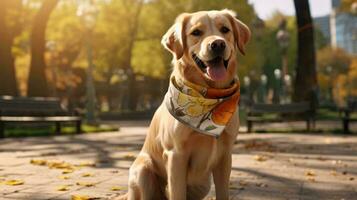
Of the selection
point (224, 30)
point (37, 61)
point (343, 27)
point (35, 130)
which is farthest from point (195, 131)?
point (343, 27)

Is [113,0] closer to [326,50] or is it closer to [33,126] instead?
[33,126]

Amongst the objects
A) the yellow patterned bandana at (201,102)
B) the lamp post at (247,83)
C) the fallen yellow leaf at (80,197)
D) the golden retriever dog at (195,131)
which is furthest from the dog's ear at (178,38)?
the lamp post at (247,83)

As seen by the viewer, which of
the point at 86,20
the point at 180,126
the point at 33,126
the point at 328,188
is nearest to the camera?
the point at 180,126

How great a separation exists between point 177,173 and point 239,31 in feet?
4.03

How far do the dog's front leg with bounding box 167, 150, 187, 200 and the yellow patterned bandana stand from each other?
1.00ft

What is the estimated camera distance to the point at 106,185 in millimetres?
5520

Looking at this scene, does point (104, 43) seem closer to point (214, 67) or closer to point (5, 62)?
point (5, 62)

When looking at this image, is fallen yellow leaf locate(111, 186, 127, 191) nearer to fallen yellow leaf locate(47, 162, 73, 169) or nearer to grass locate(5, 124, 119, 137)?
fallen yellow leaf locate(47, 162, 73, 169)

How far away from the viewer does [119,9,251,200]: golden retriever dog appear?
3.52 meters

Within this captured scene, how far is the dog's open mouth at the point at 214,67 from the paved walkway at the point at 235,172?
1724 mm

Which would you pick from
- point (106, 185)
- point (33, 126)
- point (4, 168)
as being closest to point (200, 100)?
point (106, 185)

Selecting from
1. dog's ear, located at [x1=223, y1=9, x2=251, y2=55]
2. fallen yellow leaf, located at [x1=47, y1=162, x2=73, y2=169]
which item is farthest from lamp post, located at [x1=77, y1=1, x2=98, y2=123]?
dog's ear, located at [x1=223, y1=9, x2=251, y2=55]

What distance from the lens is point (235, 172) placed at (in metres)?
6.73

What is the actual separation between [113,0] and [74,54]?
8228 mm
